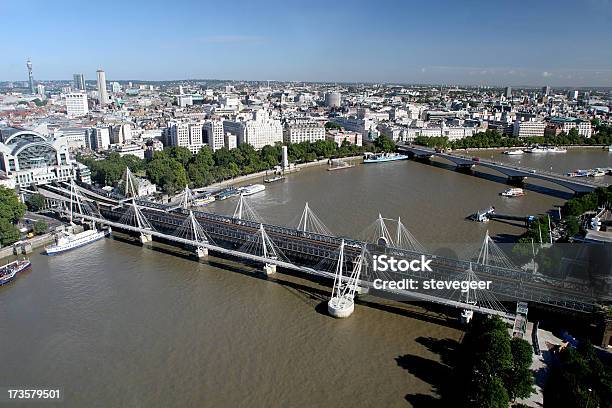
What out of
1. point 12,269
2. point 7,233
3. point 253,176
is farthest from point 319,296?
point 253,176

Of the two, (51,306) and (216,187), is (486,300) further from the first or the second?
(216,187)

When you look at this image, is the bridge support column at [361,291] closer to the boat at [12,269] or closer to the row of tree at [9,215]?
the boat at [12,269]

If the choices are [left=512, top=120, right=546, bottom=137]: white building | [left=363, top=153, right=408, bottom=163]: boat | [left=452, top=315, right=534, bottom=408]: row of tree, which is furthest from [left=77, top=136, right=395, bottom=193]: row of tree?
[left=452, top=315, right=534, bottom=408]: row of tree

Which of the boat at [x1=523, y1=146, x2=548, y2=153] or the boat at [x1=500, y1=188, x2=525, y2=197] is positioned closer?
the boat at [x1=500, y1=188, x2=525, y2=197]

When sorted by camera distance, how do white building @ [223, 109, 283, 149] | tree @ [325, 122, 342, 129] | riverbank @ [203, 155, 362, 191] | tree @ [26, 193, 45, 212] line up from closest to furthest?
tree @ [26, 193, 45, 212]
riverbank @ [203, 155, 362, 191]
white building @ [223, 109, 283, 149]
tree @ [325, 122, 342, 129]

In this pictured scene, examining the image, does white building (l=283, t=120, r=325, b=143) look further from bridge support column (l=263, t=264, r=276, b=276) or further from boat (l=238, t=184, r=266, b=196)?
bridge support column (l=263, t=264, r=276, b=276)

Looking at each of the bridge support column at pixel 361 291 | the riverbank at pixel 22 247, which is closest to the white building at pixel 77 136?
the riverbank at pixel 22 247
